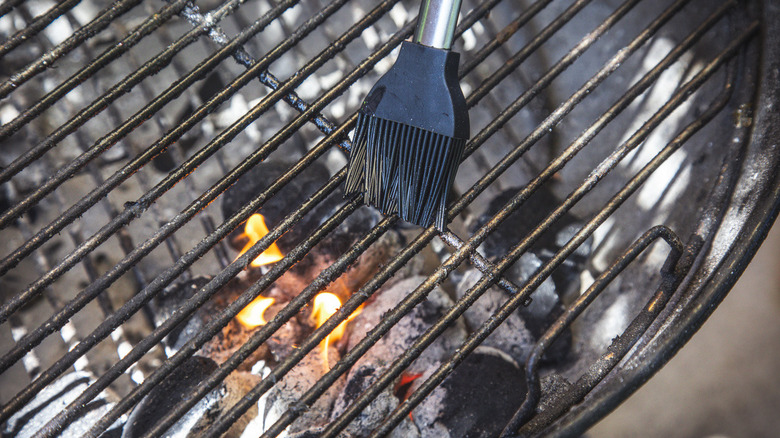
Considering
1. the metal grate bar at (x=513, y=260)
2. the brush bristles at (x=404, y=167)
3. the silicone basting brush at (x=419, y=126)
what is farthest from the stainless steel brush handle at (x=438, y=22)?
the metal grate bar at (x=513, y=260)

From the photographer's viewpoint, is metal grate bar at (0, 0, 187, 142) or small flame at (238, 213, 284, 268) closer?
metal grate bar at (0, 0, 187, 142)

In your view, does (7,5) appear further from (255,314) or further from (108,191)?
(255,314)

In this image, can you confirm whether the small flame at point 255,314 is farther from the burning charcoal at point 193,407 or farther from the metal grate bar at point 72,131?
the metal grate bar at point 72,131

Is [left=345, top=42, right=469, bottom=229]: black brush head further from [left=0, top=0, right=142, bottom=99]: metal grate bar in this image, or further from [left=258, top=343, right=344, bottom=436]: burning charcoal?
[left=0, top=0, right=142, bottom=99]: metal grate bar

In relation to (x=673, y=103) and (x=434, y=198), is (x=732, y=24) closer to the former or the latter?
(x=673, y=103)

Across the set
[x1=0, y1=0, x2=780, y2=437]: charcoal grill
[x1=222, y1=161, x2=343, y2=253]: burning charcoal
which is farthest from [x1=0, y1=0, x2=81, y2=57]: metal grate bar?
[x1=222, y1=161, x2=343, y2=253]: burning charcoal

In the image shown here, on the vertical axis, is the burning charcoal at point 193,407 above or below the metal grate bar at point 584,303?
above

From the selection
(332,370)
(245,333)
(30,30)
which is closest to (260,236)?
(245,333)
